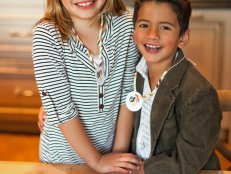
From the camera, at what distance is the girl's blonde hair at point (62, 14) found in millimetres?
948

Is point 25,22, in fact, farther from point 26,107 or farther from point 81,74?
point 81,74

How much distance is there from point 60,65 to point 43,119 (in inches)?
12.7

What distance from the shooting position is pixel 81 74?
976 mm

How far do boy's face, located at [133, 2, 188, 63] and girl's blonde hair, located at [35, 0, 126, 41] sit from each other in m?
0.11

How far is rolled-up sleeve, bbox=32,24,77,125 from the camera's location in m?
0.91

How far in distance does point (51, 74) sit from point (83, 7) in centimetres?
18

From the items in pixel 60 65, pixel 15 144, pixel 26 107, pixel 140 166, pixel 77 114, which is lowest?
pixel 15 144

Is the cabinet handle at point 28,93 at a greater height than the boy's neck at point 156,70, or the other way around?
the boy's neck at point 156,70

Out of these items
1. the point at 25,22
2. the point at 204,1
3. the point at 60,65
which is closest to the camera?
the point at 60,65

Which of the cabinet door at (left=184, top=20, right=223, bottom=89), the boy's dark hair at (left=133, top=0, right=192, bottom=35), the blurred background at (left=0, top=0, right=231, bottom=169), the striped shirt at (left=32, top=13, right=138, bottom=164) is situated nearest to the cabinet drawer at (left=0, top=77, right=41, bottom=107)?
the blurred background at (left=0, top=0, right=231, bottom=169)

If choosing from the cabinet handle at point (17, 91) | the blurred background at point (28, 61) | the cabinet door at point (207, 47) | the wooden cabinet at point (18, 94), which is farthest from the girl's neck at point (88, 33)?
the cabinet handle at point (17, 91)

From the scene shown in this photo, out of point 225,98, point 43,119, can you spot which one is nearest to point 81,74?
point 43,119

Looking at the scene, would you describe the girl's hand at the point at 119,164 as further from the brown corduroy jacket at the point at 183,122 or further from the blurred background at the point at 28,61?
the blurred background at the point at 28,61

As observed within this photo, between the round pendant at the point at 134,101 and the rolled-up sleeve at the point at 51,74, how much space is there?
5.9 inches
